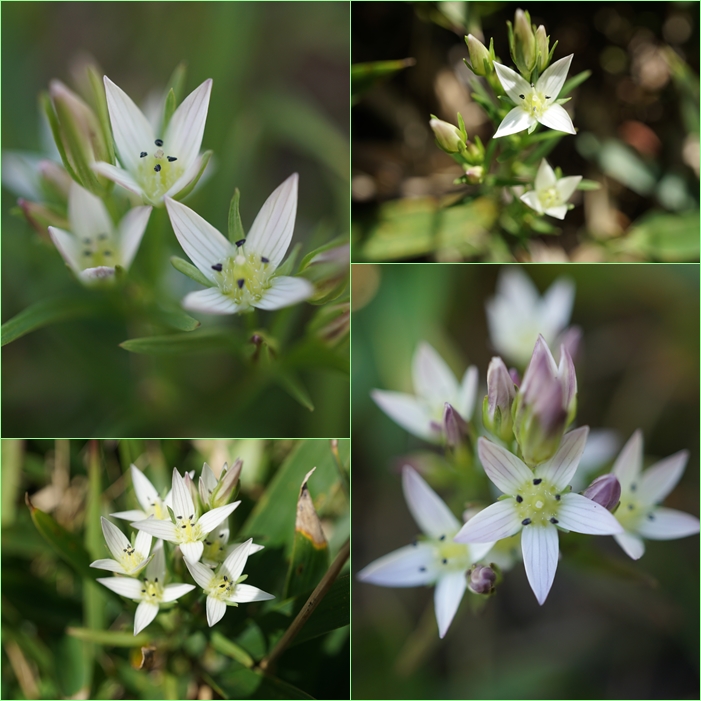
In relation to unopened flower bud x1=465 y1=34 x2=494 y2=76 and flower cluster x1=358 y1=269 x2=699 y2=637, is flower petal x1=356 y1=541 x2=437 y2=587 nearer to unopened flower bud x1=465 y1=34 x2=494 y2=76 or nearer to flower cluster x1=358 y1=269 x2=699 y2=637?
flower cluster x1=358 y1=269 x2=699 y2=637

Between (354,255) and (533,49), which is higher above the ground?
(533,49)

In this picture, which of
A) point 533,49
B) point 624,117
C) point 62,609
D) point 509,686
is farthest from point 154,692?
point 624,117

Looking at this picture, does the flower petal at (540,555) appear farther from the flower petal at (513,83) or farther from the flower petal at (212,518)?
the flower petal at (513,83)

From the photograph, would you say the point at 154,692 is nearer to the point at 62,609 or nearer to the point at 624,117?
the point at 62,609

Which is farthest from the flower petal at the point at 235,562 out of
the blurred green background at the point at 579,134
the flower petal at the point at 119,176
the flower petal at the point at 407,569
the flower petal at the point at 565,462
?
the blurred green background at the point at 579,134

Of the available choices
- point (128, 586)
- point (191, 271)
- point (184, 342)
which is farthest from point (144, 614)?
point (191, 271)

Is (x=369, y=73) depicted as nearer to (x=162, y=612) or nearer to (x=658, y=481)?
(x=658, y=481)
